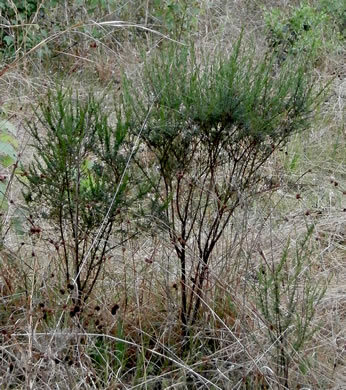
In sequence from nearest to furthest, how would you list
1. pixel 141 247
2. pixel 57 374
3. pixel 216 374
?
pixel 57 374
pixel 216 374
pixel 141 247

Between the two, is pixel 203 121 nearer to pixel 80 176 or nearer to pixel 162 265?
pixel 80 176

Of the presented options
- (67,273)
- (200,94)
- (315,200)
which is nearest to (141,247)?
(67,273)

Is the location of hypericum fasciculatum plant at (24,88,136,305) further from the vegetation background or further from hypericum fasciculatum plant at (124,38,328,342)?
hypericum fasciculatum plant at (124,38,328,342)

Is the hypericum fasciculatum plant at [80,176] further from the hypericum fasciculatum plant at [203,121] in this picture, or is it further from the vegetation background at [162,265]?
the hypericum fasciculatum plant at [203,121]

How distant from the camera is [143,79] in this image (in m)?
3.36

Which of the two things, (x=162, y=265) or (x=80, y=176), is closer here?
(x=80, y=176)

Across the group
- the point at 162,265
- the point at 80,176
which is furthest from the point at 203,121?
the point at 162,265

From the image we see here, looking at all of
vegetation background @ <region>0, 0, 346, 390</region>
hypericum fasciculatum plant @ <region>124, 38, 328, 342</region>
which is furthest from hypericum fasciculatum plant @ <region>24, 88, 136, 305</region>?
hypericum fasciculatum plant @ <region>124, 38, 328, 342</region>

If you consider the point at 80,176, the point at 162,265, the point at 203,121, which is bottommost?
the point at 162,265

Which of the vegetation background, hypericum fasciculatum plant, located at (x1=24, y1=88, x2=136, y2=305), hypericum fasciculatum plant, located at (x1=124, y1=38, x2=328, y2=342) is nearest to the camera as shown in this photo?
the vegetation background

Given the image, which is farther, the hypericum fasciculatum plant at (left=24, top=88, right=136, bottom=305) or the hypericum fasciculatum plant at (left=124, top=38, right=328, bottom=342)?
the hypericum fasciculatum plant at (left=124, top=38, right=328, bottom=342)

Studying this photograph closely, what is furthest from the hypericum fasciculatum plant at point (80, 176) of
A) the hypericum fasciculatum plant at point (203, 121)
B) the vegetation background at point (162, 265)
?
the hypericum fasciculatum plant at point (203, 121)

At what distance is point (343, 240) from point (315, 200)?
0.50 metres

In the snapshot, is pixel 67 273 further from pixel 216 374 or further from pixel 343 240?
pixel 343 240
